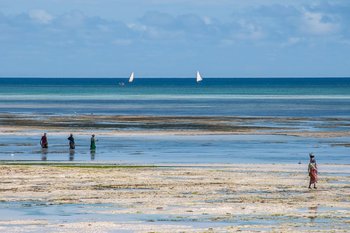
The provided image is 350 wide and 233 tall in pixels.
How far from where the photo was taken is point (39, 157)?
56.8 meters

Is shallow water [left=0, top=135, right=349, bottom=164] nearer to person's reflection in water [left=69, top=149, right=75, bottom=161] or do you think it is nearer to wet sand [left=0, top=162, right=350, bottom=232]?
person's reflection in water [left=69, top=149, right=75, bottom=161]

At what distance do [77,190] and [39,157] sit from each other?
17472mm

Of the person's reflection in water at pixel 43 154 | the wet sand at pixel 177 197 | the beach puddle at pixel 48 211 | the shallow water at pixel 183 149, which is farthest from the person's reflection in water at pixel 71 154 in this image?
the beach puddle at pixel 48 211

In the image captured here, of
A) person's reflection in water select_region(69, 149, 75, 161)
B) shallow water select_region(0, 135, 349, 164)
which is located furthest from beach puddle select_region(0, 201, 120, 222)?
person's reflection in water select_region(69, 149, 75, 161)

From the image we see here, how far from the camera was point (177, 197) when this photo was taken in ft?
123

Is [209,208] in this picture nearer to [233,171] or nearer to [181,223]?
[181,223]

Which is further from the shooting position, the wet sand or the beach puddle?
the beach puddle

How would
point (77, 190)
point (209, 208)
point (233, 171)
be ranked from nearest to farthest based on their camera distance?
point (209, 208) < point (77, 190) < point (233, 171)

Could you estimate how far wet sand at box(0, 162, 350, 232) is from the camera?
102 feet

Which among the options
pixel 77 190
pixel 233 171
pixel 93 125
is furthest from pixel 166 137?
pixel 77 190

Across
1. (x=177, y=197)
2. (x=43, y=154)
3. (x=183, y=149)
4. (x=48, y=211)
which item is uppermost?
(x=183, y=149)

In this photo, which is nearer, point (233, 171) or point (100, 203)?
point (100, 203)

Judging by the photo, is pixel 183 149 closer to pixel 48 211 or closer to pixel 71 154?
pixel 71 154

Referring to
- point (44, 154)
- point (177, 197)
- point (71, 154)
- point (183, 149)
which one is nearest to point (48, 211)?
point (177, 197)
